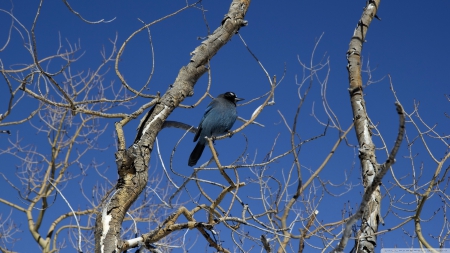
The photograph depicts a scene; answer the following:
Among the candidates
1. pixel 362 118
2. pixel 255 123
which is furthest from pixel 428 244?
pixel 255 123

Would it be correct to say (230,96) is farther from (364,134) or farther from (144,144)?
(144,144)

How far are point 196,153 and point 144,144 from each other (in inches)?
67.9

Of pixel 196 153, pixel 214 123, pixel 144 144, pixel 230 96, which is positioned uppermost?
pixel 230 96

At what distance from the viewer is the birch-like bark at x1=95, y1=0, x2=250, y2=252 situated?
2.71 meters

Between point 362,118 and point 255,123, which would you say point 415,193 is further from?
point 255,123

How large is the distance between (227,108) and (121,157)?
2.36 m

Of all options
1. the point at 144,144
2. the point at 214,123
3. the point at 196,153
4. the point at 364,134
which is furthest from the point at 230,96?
the point at 144,144

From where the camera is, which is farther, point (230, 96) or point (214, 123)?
point (230, 96)

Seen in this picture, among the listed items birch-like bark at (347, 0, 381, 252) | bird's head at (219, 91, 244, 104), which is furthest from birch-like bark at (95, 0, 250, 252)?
bird's head at (219, 91, 244, 104)

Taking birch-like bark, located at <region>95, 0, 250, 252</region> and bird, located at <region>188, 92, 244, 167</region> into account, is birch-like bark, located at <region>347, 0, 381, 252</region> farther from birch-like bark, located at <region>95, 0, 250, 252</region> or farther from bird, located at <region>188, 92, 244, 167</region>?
bird, located at <region>188, 92, 244, 167</region>

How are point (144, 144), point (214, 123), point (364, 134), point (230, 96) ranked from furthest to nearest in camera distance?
1. point (230, 96)
2. point (214, 123)
3. point (364, 134)
4. point (144, 144)

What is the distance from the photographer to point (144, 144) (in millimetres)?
2998

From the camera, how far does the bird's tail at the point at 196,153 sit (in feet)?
15.3

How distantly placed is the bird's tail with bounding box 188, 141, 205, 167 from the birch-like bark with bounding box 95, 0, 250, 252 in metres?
1.27
